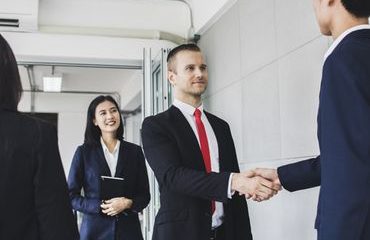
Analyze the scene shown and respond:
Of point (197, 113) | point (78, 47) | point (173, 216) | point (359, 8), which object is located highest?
point (78, 47)

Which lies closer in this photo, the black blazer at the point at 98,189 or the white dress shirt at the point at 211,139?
the white dress shirt at the point at 211,139

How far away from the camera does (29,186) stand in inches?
51.8

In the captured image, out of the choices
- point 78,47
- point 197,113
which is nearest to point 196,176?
point 197,113

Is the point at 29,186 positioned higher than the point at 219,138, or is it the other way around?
the point at 219,138

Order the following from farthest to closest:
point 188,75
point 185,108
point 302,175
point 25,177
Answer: point 188,75 < point 185,108 < point 302,175 < point 25,177

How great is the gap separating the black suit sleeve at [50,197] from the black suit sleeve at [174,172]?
2.06 ft

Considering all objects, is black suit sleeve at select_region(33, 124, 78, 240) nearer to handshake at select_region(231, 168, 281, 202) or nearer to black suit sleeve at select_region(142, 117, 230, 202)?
black suit sleeve at select_region(142, 117, 230, 202)

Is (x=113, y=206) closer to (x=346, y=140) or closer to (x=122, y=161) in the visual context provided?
(x=122, y=161)

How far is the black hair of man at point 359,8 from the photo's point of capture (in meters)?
1.33

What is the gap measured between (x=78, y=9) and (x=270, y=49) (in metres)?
2.44

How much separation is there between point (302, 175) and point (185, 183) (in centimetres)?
46

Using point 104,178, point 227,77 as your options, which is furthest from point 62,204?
point 227,77

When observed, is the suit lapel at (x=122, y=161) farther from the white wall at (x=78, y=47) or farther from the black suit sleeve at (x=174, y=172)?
the white wall at (x=78, y=47)

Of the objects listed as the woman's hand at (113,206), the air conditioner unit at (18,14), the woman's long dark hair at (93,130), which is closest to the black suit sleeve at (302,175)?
the woman's hand at (113,206)
